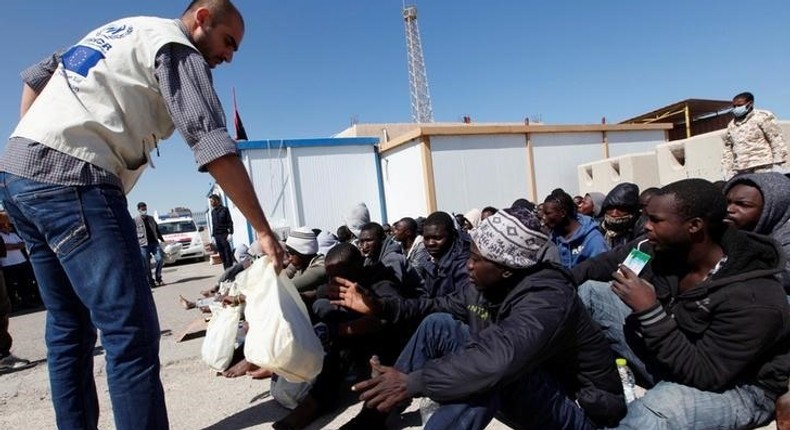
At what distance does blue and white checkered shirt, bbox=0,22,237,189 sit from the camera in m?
1.65

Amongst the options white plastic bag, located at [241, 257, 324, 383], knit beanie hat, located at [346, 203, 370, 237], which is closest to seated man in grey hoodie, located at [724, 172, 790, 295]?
white plastic bag, located at [241, 257, 324, 383]

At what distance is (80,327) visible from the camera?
2.03 m

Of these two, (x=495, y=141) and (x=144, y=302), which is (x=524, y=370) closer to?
(x=144, y=302)

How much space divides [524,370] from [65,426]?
6.25 feet

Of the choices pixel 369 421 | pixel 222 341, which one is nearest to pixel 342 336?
pixel 369 421

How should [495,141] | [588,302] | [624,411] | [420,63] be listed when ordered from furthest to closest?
[420,63], [495,141], [588,302], [624,411]

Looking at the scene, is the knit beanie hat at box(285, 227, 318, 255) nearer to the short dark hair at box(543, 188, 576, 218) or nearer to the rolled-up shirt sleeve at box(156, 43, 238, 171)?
the short dark hair at box(543, 188, 576, 218)

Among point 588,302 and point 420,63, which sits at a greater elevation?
point 420,63

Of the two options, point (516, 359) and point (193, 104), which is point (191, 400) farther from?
point (516, 359)

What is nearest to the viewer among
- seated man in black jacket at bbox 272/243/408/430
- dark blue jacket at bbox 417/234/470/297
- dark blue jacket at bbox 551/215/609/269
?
seated man in black jacket at bbox 272/243/408/430

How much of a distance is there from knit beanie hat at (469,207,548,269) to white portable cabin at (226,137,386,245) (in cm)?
887

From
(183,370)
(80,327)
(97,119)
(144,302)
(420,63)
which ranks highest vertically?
(420,63)

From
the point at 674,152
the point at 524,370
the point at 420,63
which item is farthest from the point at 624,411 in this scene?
the point at 420,63

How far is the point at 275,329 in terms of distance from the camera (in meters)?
2.06
